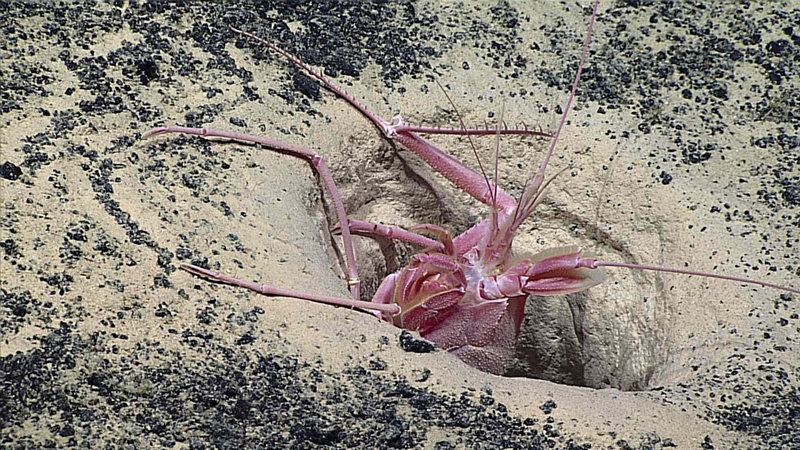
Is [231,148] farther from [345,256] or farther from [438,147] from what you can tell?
[438,147]

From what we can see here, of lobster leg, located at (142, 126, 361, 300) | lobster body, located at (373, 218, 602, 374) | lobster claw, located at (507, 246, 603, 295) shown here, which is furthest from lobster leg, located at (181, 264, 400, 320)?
lobster claw, located at (507, 246, 603, 295)

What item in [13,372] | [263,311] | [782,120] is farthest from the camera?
[782,120]

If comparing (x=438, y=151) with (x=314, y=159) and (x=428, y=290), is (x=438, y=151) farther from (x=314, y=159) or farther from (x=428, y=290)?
(x=428, y=290)

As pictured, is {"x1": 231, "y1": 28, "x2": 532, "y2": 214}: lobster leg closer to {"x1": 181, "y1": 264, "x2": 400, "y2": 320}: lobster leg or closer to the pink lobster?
the pink lobster

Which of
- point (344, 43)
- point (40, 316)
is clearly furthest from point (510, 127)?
point (40, 316)

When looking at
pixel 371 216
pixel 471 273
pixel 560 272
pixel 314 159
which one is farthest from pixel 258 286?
pixel 371 216
